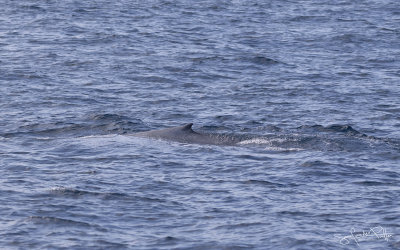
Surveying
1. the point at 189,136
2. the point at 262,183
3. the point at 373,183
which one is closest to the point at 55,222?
the point at 262,183

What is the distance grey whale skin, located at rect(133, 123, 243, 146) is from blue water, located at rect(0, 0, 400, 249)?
33cm

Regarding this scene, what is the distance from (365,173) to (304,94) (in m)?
8.59

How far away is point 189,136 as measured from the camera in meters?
20.5

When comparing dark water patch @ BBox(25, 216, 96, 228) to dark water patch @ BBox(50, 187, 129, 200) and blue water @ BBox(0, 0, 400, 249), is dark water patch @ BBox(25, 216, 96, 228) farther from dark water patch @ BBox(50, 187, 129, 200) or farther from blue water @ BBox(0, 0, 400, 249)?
dark water patch @ BBox(50, 187, 129, 200)

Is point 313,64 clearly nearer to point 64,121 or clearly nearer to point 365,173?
point 64,121

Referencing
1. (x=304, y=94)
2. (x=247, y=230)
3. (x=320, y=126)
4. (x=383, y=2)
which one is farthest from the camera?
(x=383, y=2)

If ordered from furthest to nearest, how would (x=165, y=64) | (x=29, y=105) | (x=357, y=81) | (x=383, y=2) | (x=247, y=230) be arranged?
(x=383, y=2), (x=165, y=64), (x=357, y=81), (x=29, y=105), (x=247, y=230)

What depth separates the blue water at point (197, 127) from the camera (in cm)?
1485

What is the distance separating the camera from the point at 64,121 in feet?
74.7

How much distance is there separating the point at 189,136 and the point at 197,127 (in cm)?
208

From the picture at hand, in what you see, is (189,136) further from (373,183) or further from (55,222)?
(55,222)

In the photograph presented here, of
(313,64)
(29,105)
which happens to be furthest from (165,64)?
(29,105)

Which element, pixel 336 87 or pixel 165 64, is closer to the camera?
pixel 336 87

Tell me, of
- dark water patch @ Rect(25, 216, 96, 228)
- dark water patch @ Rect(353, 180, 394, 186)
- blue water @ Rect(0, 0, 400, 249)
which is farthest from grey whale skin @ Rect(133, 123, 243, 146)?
dark water patch @ Rect(25, 216, 96, 228)
